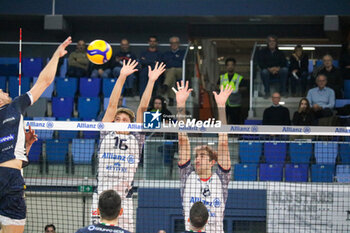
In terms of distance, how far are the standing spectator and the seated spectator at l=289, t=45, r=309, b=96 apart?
1.39 meters

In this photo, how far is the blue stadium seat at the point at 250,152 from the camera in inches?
607

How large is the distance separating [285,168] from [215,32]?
27.4 feet

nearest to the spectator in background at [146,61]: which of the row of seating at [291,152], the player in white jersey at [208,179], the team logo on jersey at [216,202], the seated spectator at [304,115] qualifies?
the row of seating at [291,152]

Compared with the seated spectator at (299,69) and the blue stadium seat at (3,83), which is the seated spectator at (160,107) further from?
Result: the blue stadium seat at (3,83)

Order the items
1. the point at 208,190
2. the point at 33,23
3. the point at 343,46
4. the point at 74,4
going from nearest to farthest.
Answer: the point at 208,190 < the point at 343,46 < the point at 74,4 < the point at 33,23

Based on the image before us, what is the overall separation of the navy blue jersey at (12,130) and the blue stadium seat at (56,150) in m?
8.14

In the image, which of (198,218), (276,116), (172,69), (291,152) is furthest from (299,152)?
(198,218)

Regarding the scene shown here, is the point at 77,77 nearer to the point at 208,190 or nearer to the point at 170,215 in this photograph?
the point at 170,215

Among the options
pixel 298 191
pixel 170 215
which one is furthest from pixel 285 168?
pixel 170 215

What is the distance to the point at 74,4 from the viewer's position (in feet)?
67.0

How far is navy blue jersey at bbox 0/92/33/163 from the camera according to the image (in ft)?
25.3

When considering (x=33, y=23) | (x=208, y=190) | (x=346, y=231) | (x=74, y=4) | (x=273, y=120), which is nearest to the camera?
(x=208, y=190)

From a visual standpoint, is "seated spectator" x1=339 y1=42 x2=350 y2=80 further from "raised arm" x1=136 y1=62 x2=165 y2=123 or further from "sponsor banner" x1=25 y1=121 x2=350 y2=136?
"raised arm" x1=136 y1=62 x2=165 y2=123

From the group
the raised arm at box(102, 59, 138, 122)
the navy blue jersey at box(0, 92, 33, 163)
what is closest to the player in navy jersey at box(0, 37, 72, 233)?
the navy blue jersey at box(0, 92, 33, 163)
